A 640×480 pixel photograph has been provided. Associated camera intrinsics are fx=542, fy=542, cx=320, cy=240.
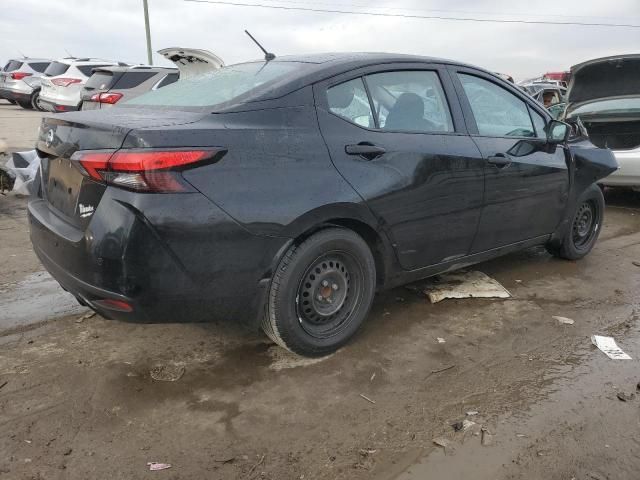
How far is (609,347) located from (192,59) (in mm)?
6604

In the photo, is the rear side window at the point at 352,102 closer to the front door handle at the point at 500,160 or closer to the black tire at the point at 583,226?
the front door handle at the point at 500,160

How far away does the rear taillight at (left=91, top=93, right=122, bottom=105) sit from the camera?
28.9 feet

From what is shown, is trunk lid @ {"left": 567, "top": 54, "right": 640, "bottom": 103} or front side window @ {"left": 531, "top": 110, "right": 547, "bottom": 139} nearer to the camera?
front side window @ {"left": 531, "top": 110, "right": 547, "bottom": 139}

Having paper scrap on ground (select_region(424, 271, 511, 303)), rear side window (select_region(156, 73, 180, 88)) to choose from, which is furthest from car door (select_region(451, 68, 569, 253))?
rear side window (select_region(156, 73, 180, 88))

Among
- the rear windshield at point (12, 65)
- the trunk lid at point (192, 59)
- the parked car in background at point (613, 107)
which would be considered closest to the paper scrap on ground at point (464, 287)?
the parked car in background at point (613, 107)

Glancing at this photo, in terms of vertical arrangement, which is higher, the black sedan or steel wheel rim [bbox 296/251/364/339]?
the black sedan

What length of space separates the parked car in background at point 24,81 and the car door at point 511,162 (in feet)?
66.8

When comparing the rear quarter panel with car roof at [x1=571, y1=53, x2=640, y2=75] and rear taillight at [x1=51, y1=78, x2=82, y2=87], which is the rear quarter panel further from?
rear taillight at [x1=51, y1=78, x2=82, y2=87]

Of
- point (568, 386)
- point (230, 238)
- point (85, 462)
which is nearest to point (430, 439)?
point (568, 386)

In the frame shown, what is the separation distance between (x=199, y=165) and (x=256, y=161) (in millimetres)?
284

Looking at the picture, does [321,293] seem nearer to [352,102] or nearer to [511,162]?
[352,102]

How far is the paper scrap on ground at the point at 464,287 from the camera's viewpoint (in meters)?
4.01

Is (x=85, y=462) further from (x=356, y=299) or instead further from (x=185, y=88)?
(x=185, y=88)

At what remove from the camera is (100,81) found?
9836mm
